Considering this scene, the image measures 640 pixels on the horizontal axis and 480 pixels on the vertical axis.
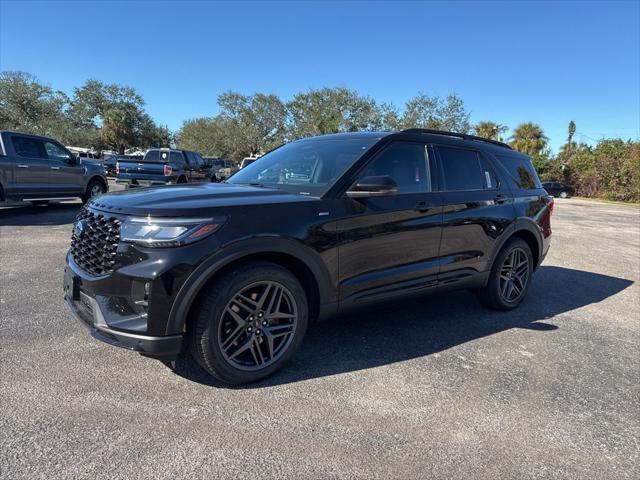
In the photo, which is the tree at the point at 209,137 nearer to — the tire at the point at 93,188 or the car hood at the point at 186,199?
the tire at the point at 93,188

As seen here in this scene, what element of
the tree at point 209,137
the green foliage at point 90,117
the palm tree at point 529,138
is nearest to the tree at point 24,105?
the green foliage at point 90,117

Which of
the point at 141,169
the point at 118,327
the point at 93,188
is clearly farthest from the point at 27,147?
the point at 118,327

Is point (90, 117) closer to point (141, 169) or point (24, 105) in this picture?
point (24, 105)

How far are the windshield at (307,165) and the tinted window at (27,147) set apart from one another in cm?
860

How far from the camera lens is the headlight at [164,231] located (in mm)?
2730

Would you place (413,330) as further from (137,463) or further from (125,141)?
(125,141)

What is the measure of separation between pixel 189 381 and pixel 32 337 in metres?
1.57

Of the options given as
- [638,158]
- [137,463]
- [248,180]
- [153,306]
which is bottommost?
[137,463]

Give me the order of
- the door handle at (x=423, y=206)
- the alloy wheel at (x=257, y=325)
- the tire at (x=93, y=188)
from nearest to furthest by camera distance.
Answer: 1. the alloy wheel at (x=257, y=325)
2. the door handle at (x=423, y=206)
3. the tire at (x=93, y=188)

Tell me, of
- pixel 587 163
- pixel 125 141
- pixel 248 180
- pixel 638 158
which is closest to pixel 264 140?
pixel 125 141

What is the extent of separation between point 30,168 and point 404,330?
1018 centimetres

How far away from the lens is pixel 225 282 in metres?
2.89

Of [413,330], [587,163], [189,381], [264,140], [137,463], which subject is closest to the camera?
[137,463]

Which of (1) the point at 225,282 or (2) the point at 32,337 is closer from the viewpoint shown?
(1) the point at 225,282
